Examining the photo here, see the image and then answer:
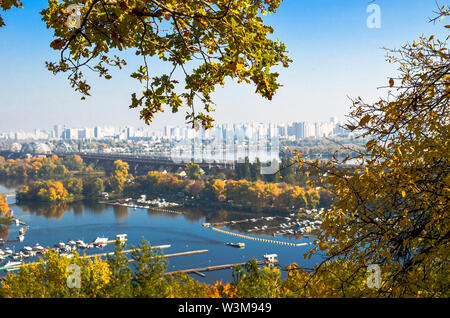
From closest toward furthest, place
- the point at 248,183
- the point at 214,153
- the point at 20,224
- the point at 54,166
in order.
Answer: the point at 20,224 < the point at 248,183 < the point at 54,166 < the point at 214,153

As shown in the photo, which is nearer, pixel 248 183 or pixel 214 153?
pixel 248 183

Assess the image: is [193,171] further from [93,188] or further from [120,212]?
[120,212]

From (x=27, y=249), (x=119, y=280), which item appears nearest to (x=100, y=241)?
(x=27, y=249)

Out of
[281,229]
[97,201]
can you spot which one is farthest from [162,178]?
[281,229]

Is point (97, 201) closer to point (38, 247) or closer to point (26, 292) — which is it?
point (38, 247)

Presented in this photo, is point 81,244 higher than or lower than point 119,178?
lower
